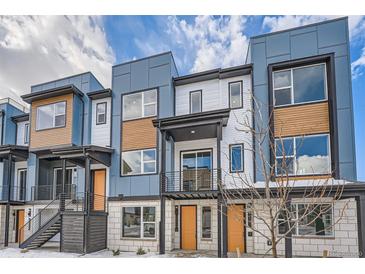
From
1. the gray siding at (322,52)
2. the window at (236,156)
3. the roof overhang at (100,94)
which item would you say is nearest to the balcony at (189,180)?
the window at (236,156)

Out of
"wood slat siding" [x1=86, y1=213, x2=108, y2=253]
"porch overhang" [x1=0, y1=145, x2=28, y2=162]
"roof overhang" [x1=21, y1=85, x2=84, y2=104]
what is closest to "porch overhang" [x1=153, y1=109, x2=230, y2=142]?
"wood slat siding" [x1=86, y1=213, x2=108, y2=253]

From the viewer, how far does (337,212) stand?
30.5ft

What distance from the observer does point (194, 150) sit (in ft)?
37.7

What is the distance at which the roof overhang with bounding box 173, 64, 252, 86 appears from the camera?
11016 millimetres

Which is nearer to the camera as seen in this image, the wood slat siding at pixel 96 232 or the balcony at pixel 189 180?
the wood slat siding at pixel 96 232

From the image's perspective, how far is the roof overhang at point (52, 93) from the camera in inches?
493

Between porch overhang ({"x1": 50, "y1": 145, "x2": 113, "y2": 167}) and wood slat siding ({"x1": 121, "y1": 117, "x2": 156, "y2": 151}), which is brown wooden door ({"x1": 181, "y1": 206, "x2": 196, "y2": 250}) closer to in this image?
wood slat siding ({"x1": 121, "y1": 117, "x2": 156, "y2": 151})

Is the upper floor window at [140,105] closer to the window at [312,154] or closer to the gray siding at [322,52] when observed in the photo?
the gray siding at [322,52]

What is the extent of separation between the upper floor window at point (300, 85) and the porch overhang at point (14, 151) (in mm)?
11600

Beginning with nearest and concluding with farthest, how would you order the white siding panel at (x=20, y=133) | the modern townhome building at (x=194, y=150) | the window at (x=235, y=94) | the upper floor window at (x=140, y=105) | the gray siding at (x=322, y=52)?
the gray siding at (x=322, y=52) < the modern townhome building at (x=194, y=150) < the window at (x=235, y=94) < the upper floor window at (x=140, y=105) < the white siding panel at (x=20, y=133)

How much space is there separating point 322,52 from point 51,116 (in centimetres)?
1157

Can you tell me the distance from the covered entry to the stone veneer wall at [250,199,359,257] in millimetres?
2708
